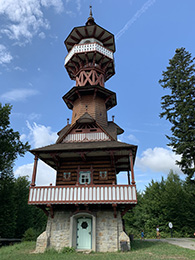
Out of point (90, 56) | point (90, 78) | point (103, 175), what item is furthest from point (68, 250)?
point (90, 56)

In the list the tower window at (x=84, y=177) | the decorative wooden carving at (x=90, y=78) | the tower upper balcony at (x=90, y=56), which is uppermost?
the tower upper balcony at (x=90, y=56)

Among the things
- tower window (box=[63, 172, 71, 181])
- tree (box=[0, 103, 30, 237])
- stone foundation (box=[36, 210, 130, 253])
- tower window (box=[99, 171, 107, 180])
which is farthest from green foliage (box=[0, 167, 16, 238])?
tower window (box=[99, 171, 107, 180])

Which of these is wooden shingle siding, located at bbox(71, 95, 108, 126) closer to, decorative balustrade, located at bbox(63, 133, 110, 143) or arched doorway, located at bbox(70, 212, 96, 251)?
decorative balustrade, located at bbox(63, 133, 110, 143)

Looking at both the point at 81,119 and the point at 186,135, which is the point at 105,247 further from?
the point at 186,135

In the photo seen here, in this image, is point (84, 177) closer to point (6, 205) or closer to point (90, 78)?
point (90, 78)

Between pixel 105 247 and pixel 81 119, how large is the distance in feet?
31.7

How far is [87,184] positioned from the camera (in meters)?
14.4

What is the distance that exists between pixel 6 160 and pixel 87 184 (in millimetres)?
12969

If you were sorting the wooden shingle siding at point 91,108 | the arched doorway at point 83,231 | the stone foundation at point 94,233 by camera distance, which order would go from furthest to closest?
the wooden shingle siding at point 91,108 < the arched doorway at point 83,231 < the stone foundation at point 94,233

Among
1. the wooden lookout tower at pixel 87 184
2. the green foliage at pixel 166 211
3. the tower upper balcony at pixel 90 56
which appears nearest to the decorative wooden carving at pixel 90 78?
the tower upper balcony at pixel 90 56

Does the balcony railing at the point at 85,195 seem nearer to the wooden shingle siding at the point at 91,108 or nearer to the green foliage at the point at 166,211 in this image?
the wooden shingle siding at the point at 91,108

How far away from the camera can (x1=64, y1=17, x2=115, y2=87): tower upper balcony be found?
21281mm

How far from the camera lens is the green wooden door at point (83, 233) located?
43.2 feet

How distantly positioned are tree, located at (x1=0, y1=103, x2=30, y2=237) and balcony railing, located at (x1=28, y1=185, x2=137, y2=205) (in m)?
11.4
